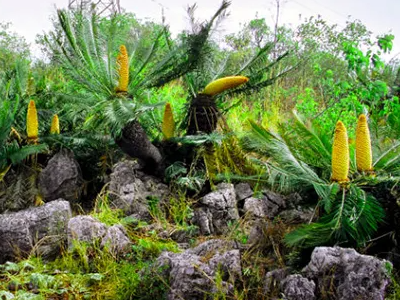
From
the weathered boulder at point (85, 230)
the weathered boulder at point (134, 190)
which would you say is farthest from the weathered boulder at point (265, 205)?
the weathered boulder at point (85, 230)

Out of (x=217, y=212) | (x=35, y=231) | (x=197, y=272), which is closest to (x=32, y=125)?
(x=35, y=231)

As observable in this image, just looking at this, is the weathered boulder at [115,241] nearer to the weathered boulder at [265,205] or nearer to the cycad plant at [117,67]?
the cycad plant at [117,67]

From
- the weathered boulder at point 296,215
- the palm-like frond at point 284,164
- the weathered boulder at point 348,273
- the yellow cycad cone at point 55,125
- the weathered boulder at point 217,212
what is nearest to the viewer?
the weathered boulder at point 348,273

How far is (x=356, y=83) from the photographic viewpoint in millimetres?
7309

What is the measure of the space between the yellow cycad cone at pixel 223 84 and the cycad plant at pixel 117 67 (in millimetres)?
546

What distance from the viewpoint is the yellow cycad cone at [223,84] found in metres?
6.43

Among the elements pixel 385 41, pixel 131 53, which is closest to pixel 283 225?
pixel 385 41

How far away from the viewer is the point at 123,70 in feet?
20.2

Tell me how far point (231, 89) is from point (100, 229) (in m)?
2.81

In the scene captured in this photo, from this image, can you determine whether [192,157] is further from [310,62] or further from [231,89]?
[310,62]

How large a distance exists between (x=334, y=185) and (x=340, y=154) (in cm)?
27

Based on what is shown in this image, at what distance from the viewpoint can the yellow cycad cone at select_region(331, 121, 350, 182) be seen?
4.25 metres

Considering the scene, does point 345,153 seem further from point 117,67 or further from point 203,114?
point 117,67

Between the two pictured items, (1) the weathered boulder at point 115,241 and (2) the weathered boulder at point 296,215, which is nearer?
(1) the weathered boulder at point 115,241
